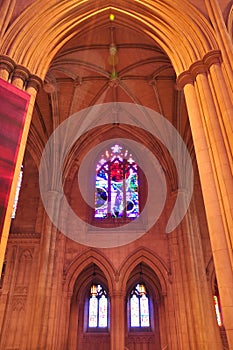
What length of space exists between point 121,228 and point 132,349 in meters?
5.27

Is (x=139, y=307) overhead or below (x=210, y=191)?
below

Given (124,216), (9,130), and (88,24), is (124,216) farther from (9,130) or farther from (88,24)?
(9,130)

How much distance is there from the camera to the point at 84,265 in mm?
12477

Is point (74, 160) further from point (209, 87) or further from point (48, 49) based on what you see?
point (209, 87)

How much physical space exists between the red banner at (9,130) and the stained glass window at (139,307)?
413 inches

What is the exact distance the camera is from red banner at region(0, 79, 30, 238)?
5.50 metres

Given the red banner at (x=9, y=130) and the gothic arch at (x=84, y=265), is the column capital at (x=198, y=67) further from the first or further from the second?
the gothic arch at (x=84, y=265)

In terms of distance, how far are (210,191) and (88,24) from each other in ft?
21.1

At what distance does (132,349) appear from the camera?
13.1 m

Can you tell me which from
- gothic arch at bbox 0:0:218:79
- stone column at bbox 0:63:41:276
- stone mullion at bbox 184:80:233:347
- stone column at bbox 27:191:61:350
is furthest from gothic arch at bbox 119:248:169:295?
gothic arch at bbox 0:0:218:79

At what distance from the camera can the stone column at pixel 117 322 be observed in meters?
10.8

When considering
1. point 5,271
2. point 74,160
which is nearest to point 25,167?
point 74,160

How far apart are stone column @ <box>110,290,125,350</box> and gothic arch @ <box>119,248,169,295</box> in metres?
0.40

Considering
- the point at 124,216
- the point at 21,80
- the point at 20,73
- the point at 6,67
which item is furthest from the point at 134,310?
the point at 6,67
